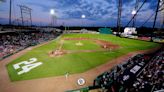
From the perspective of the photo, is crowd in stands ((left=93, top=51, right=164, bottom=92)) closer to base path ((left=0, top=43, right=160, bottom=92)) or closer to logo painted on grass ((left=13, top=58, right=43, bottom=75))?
base path ((left=0, top=43, right=160, bottom=92))

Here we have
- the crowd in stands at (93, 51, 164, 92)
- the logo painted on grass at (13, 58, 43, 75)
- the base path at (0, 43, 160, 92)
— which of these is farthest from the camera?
the logo painted on grass at (13, 58, 43, 75)

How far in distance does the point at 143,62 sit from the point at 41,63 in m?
12.8

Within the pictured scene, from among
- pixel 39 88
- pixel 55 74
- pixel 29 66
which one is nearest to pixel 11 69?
pixel 29 66

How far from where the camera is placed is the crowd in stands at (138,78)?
796 centimetres

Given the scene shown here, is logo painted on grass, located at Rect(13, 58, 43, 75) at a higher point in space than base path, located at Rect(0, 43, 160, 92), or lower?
higher

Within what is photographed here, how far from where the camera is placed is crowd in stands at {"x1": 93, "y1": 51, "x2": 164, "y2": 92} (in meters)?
7.96

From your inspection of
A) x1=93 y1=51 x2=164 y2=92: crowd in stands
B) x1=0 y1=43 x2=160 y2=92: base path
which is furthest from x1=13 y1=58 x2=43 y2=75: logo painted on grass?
x1=93 y1=51 x2=164 y2=92: crowd in stands

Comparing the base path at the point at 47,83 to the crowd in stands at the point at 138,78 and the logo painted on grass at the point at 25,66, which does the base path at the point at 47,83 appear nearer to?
the logo painted on grass at the point at 25,66

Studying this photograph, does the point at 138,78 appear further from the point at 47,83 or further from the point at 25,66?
the point at 25,66

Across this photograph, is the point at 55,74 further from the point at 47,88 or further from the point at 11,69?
the point at 11,69

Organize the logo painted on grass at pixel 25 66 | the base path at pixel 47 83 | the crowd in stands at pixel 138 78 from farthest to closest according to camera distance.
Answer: the logo painted on grass at pixel 25 66 < the base path at pixel 47 83 < the crowd in stands at pixel 138 78

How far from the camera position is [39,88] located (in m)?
11.7

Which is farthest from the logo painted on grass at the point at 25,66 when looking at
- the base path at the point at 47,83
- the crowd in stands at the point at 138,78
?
the crowd in stands at the point at 138,78

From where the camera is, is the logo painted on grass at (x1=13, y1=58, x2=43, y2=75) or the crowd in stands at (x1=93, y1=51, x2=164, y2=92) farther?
the logo painted on grass at (x1=13, y1=58, x2=43, y2=75)
